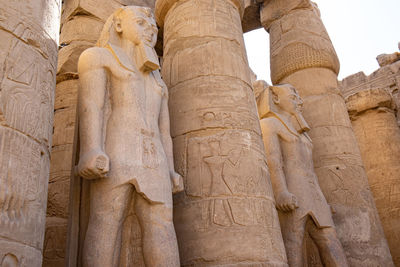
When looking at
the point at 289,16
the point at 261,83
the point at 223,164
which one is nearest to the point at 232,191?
the point at 223,164

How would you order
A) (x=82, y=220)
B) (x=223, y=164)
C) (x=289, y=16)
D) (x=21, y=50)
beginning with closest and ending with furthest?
1. (x=21, y=50)
2. (x=82, y=220)
3. (x=223, y=164)
4. (x=289, y=16)

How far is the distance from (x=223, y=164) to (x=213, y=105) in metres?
0.68

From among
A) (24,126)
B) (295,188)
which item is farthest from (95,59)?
(295,188)

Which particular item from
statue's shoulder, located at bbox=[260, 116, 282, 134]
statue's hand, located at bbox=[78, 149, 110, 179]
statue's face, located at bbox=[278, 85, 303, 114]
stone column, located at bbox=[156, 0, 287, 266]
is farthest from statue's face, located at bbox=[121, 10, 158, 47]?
statue's face, located at bbox=[278, 85, 303, 114]

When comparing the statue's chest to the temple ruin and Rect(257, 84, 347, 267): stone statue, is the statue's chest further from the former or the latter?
Rect(257, 84, 347, 267): stone statue

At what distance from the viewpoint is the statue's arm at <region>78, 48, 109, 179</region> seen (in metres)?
3.20

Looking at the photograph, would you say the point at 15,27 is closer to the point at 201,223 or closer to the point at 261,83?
the point at 201,223

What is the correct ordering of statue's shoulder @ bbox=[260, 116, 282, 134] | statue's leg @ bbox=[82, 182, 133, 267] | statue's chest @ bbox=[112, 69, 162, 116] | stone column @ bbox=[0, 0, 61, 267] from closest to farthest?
stone column @ bbox=[0, 0, 61, 267] < statue's leg @ bbox=[82, 182, 133, 267] < statue's chest @ bbox=[112, 69, 162, 116] < statue's shoulder @ bbox=[260, 116, 282, 134]

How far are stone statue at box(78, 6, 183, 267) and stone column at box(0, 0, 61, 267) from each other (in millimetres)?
508

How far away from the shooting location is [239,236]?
3713 mm

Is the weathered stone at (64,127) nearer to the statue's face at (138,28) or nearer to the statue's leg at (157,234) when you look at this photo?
the statue's face at (138,28)

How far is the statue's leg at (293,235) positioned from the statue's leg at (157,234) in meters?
1.80

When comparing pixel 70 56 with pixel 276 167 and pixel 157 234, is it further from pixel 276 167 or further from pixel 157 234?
pixel 157 234

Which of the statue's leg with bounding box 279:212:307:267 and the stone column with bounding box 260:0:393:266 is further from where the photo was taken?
the stone column with bounding box 260:0:393:266
